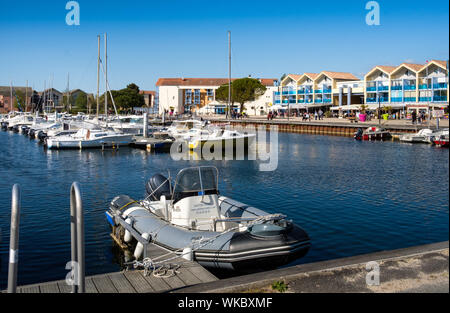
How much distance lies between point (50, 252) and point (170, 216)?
3770 mm

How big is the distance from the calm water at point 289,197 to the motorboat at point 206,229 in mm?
1331

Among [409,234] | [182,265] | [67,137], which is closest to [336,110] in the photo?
[67,137]

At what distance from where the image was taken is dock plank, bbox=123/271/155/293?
8.18m

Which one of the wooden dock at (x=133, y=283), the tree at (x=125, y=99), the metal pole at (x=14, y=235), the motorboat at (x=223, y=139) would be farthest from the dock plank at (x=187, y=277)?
the tree at (x=125, y=99)

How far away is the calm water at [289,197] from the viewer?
13125mm

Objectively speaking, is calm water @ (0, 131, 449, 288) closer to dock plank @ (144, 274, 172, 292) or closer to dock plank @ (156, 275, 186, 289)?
dock plank @ (144, 274, 172, 292)

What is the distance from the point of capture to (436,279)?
705 centimetres

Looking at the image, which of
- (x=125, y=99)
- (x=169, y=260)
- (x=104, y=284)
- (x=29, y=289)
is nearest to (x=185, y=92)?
(x=125, y=99)

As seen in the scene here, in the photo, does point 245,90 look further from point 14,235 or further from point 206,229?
point 14,235

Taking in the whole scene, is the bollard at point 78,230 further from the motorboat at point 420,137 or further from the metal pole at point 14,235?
the motorboat at point 420,137

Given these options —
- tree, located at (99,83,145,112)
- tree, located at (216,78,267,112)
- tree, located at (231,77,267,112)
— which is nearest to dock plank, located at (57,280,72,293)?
tree, located at (216,78,267,112)

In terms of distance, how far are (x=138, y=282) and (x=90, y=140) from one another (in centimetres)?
3825

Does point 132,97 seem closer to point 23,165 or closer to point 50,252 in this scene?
point 23,165

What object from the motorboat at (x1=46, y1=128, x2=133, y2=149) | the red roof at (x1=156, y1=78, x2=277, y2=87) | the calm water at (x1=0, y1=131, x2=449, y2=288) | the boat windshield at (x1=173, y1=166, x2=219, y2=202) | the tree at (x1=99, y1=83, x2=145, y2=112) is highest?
the red roof at (x1=156, y1=78, x2=277, y2=87)
